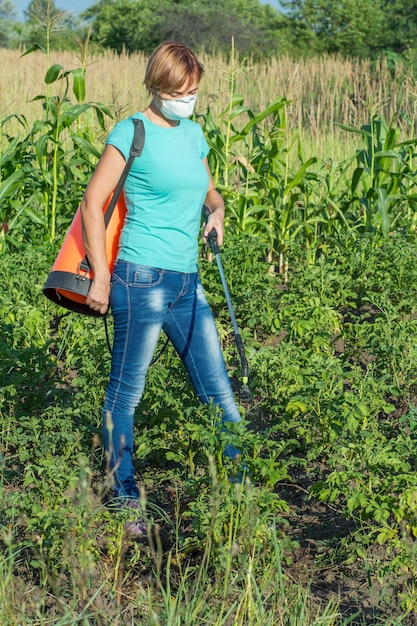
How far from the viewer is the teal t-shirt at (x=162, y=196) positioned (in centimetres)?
338

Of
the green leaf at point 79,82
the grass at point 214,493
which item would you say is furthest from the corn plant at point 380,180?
the green leaf at point 79,82

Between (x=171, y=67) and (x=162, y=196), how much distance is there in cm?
50

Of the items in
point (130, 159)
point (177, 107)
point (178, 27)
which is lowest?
point (178, 27)

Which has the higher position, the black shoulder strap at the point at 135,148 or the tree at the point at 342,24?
the black shoulder strap at the point at 135,148

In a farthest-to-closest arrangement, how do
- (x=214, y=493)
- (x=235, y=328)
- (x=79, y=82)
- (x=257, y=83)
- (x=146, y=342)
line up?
(x=257, y=83) < (x=79, y=82) < (x=235, y=328) < (x=146, y=342) < (x=214, y=493)

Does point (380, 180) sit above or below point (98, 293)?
below

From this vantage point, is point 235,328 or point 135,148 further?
point 235,328

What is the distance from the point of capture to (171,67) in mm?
3363

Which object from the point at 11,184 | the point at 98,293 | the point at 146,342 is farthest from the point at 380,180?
the point at 98,293

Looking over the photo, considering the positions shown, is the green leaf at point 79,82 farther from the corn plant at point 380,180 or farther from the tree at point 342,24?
the tree at point 342,24

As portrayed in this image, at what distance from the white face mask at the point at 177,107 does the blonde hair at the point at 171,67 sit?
0.15 ft

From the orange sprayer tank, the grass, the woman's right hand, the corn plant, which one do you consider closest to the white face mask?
the orange sprayer tank

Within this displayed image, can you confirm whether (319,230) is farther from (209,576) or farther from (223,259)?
(209,576)

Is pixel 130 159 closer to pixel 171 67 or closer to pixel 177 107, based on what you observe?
pixel 177 107
